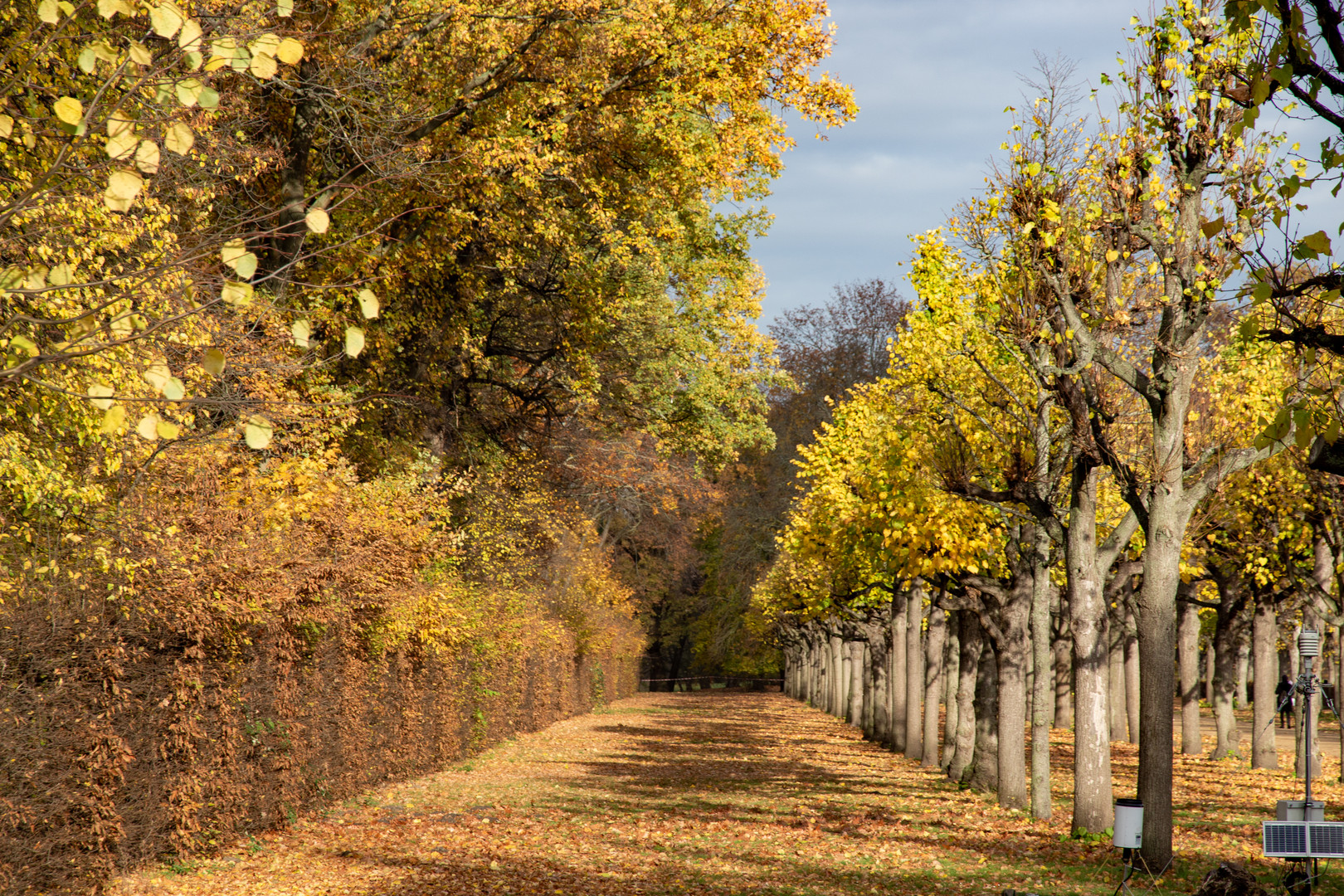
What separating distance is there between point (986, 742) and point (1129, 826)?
815cm

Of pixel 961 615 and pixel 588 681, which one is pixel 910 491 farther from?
pixel 588 681

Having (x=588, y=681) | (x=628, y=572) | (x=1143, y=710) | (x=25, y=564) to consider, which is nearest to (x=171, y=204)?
(x=25, y=564)

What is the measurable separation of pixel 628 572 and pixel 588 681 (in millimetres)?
15194

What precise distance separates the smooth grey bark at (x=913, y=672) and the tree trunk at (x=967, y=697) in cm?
232

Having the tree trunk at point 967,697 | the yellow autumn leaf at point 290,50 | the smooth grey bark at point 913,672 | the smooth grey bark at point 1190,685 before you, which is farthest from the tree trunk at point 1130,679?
the yellow autumn leaf at point 290,50

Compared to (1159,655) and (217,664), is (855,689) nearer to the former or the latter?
(1159,655)

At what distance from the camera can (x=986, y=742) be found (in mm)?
17312

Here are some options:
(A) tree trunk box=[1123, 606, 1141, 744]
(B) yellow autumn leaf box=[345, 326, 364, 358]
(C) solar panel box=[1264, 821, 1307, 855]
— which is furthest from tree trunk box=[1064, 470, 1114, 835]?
(A) tree trunk box=[1123, 606, 1141, 744]

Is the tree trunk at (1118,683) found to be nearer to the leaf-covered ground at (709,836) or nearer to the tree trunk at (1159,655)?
the leaf-covered ground at (709,836)

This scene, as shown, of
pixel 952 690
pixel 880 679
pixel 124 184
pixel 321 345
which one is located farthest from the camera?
pixel 880 679

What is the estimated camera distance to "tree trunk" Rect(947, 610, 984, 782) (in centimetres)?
1870

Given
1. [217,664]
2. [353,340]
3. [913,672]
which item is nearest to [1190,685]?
[913,672]

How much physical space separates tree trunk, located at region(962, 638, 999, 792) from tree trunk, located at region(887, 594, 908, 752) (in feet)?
16.8

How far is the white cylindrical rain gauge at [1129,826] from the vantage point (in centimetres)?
930
